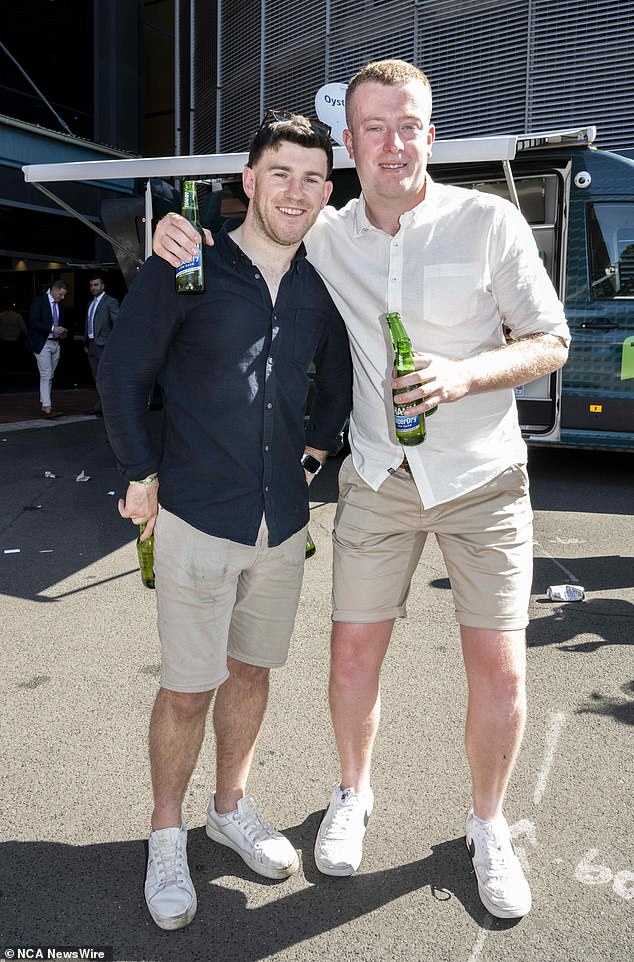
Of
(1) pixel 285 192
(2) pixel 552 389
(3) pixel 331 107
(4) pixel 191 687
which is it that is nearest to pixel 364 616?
(4) pixel 191 687

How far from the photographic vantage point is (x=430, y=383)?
Answer: 2035mm

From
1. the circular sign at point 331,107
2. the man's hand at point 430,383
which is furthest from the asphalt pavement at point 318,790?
the circular sign at point 331,107

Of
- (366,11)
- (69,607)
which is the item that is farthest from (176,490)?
(366,11)

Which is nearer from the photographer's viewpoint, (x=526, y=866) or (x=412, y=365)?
(x=412, y=365)

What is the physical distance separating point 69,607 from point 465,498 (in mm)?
3066

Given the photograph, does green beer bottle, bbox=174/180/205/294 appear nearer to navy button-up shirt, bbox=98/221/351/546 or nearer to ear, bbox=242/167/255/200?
navy button-up shirt, bbox=98/221/351/546

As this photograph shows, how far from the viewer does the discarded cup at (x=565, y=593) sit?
484cm

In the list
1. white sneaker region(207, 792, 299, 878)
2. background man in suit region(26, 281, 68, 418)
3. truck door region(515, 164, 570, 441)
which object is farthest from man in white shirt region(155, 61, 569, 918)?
background man in suit region(26, 281, 68, 418)

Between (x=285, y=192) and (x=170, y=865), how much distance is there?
6.10ft

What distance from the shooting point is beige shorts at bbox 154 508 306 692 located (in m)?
2.32

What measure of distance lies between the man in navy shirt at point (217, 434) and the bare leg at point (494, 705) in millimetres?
590

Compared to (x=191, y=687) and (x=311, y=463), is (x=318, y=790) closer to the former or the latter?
(x=191, y=687)

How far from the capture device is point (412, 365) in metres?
2.11

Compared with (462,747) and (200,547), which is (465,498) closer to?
(200,547)
